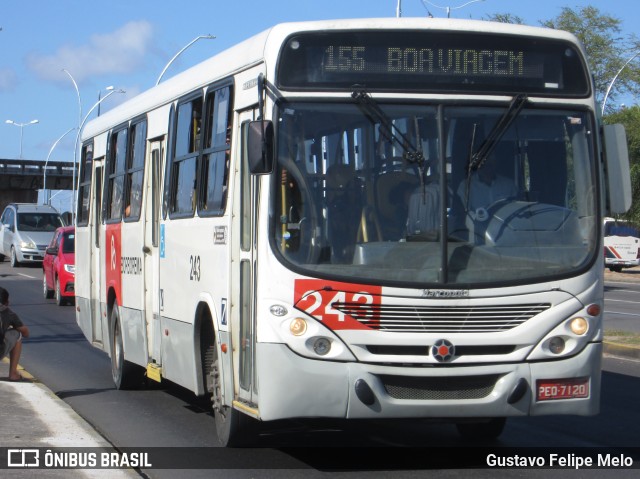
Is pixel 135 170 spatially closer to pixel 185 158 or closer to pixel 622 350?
pixel 185 158

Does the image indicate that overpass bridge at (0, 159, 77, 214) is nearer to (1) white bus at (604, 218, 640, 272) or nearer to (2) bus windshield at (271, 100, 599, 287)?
(1) white bus at (604, 218, 640, 272)

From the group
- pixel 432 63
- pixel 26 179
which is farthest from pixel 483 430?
pixel 26 179

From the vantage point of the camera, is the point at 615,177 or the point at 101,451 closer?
the point at 615,177

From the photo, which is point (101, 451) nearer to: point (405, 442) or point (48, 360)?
point (405, 442)

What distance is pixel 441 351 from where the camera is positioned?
774 centimetres

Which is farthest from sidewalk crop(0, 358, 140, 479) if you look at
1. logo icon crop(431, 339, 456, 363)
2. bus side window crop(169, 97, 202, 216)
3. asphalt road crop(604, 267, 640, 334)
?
asphalt road crop(604, 267, 640, 334)

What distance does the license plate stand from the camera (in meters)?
7.91

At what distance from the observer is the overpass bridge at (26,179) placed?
94.6m

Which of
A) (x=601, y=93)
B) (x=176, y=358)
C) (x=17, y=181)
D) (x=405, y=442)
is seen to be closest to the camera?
(x=405, y=442)

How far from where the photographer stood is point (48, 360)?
642 inches

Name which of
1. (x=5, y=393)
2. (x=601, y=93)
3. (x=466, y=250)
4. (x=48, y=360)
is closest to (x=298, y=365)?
(x=466, y=250)

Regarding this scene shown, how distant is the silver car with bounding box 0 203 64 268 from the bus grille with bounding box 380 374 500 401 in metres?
39.0

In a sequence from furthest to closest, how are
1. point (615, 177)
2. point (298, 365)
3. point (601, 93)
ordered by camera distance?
point (601, 93) < point (615, 177) < point (298, 365)

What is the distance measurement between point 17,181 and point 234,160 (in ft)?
293
